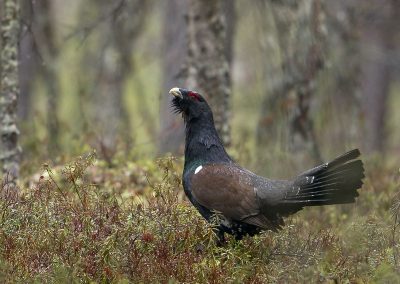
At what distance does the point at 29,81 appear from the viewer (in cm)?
1998

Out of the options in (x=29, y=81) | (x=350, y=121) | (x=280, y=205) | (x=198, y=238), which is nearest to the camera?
(x=198, y=238)

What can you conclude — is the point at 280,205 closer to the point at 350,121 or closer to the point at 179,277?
the point at 179,277

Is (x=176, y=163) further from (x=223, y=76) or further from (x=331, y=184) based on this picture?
(x=331, y=184)


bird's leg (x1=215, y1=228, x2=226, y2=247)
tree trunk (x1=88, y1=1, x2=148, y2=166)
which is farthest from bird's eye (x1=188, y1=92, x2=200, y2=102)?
tree trunk (x1=88, y1=1, x2=148, y2=166)

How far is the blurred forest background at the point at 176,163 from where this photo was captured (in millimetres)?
6684

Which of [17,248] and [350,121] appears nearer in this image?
[17,248]

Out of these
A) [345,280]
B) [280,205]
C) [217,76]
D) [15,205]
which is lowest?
[345,280]

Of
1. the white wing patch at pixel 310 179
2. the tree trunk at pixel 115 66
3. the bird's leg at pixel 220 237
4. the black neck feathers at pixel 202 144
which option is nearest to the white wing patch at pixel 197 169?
the black neck feathers at pixel 202 144

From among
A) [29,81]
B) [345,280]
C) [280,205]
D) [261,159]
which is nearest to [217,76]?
[261,159]

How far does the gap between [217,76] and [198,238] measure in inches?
197

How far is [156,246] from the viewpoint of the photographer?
6910 millimetres

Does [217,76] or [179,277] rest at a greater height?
[217,76]

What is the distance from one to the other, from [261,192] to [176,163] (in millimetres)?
3175

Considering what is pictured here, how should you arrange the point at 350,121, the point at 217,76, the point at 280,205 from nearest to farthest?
the point at 280,205, the point at 217,76, the point at 350,121
